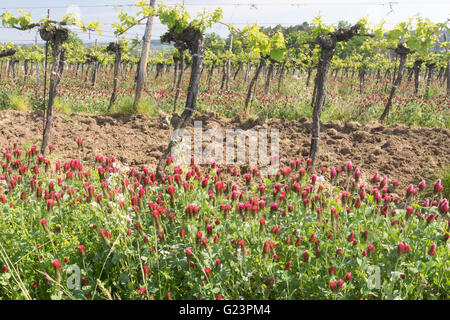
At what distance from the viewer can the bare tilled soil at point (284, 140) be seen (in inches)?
252

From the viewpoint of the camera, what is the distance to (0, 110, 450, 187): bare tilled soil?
21.0ft

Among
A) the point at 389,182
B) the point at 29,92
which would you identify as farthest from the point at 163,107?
the point at 389,182

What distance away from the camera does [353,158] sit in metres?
6.76

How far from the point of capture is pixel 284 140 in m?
7.56

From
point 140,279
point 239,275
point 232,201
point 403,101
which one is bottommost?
point 140,279

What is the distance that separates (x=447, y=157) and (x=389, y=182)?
75.3 inches

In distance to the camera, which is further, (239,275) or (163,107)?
(163,107)
